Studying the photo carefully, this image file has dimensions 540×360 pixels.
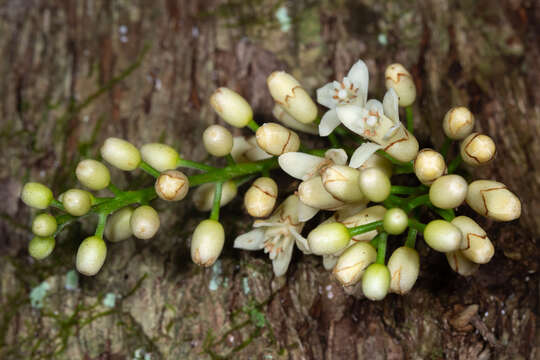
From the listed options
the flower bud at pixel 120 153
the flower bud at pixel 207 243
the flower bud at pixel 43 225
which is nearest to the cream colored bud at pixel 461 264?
the flower bud at pixel 207 243

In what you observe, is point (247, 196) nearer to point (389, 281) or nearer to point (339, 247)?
point (339, 247)

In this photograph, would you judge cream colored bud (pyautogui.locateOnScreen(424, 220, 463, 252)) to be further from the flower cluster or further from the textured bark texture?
the textured bark texture

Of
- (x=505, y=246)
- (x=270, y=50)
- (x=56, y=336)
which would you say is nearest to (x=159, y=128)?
(x=270, y=50)

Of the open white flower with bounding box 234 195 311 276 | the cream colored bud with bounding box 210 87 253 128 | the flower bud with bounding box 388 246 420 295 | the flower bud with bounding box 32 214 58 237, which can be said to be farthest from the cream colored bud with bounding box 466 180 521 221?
the flower bud with bounding box 32 214 58 237

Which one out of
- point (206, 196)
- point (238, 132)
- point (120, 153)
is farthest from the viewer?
point (238, 132)

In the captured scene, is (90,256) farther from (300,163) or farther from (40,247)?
(300,163)

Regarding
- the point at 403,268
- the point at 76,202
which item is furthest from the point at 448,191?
the point at 76,202
